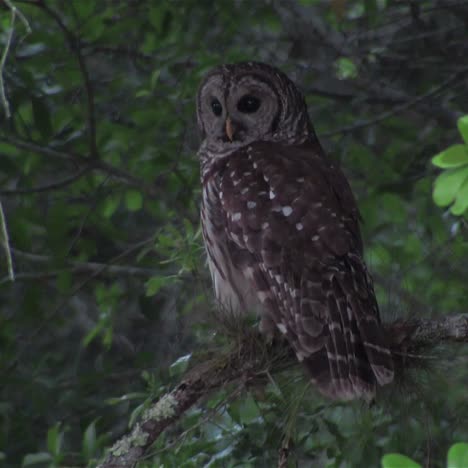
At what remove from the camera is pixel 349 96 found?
519 centimetres

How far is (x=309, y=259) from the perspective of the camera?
3.43 meters

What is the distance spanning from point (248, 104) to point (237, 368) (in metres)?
1.62

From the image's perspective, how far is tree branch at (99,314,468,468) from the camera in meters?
2.76

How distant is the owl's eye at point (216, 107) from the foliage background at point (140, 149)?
1.12 feet

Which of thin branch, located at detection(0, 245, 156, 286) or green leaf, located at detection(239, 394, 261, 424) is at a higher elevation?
green leaf, located at detection(239, 394, 261, 424)

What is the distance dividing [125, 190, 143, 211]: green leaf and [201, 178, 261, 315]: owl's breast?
888 mm

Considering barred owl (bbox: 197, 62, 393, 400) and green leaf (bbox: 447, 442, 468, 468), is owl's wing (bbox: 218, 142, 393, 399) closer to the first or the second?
barred owl (bbox: 197, 62, 393, 400)

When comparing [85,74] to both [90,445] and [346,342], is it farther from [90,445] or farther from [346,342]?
[346,342]

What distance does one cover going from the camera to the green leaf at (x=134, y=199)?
4.78 m

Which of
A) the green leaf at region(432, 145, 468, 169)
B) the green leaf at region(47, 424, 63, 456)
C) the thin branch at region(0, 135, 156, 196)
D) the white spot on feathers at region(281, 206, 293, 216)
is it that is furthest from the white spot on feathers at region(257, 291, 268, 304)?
the green leaf at region(432, 145, 468, 169)

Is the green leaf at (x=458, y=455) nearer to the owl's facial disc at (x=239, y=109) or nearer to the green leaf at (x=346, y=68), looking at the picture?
the owl's facial disc at (x=239, y=109)

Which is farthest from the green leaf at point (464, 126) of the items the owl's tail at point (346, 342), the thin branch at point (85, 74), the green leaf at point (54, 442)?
the thin branch at point (85, 74)

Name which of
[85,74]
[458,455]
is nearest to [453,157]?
[458,455]

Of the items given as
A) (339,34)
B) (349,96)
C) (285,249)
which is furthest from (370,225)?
(285,249)
